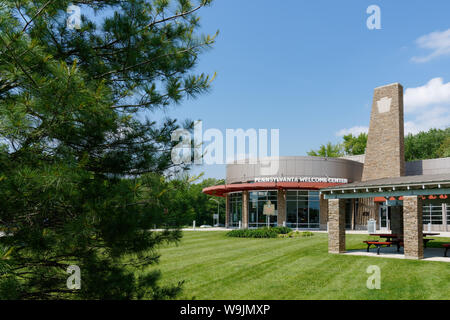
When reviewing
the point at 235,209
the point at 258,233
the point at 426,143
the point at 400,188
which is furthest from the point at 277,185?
the point at 426,143

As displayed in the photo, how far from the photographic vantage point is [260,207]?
35.2 metres

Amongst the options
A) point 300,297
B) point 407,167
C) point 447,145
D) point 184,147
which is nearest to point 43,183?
point 184,147

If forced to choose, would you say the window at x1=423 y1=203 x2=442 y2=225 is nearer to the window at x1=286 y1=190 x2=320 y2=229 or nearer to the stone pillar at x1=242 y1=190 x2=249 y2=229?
the window at x1=286 y1=190 x2=320 y2=229

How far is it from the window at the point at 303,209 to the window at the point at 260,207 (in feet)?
4.36

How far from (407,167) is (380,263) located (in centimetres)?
2760

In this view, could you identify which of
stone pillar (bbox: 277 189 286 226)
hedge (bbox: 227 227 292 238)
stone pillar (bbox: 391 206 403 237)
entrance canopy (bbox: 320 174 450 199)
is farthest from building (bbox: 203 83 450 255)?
entrance canopy (bbox: 320 174 450 199)

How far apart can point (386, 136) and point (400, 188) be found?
1778 cm

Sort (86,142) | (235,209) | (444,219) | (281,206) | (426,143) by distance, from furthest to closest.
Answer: (426,143)
(235,209)
(281,206)
(444,219)
(86,142)

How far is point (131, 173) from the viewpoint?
592 centimetres

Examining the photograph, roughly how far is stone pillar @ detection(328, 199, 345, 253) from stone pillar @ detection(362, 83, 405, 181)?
52.9 ft

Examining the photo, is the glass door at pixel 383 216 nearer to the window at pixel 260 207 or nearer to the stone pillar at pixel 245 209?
the window at pixel 260 207

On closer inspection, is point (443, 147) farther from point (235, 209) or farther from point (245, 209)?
point (245, 209)

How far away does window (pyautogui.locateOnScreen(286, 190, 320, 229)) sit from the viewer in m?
34.4
